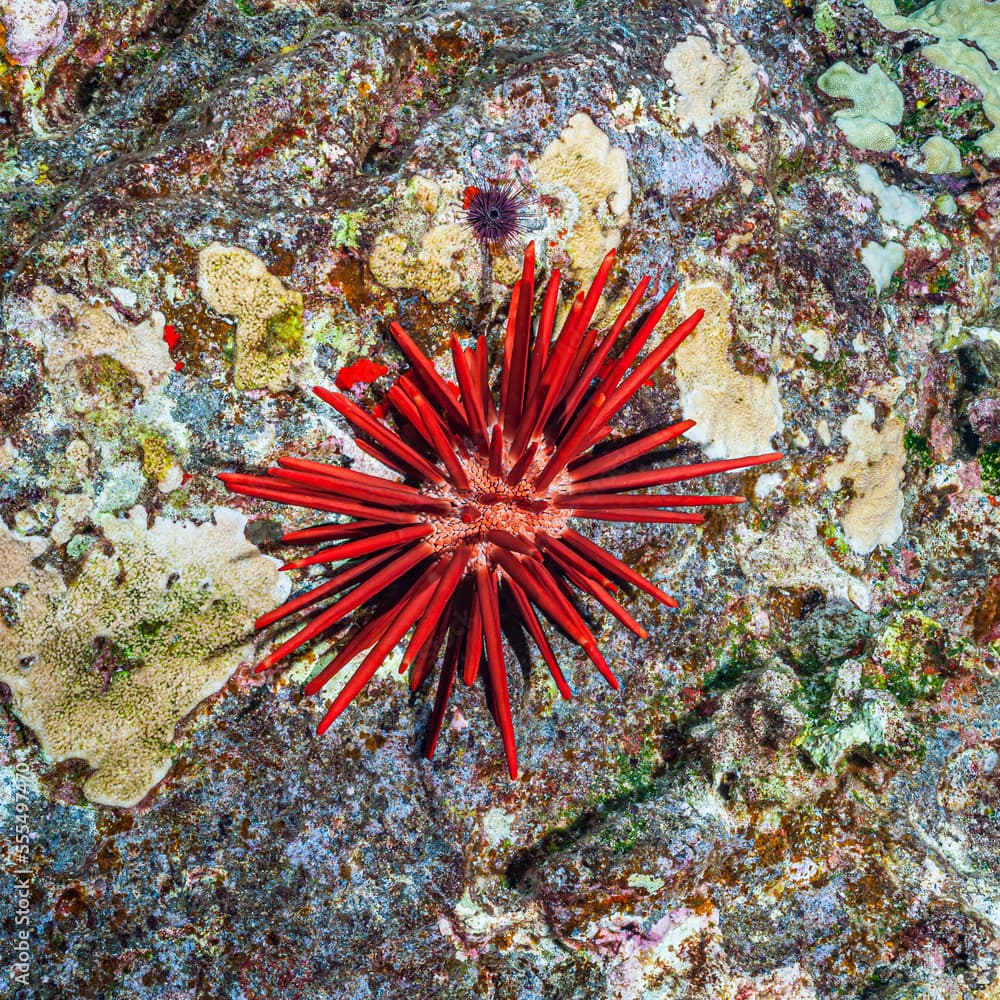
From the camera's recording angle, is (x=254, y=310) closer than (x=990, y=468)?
Yes

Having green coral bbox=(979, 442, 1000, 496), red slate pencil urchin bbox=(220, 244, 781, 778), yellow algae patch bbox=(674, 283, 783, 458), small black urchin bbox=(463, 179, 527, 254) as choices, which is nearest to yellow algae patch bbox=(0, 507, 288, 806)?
red slate pencil urchin bbox=(220, 244, 781, 778)

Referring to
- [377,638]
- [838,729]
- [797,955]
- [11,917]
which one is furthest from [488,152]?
[797,955]

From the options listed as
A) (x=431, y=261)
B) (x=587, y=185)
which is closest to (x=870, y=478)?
(x=587, y=185)

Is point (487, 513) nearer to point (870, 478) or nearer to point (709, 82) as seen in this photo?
point (870, 478)

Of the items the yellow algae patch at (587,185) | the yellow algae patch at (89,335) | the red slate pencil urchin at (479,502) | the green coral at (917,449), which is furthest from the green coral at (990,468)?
the yellow algae patch at (89,335)

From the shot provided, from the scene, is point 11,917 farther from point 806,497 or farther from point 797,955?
point 806,497

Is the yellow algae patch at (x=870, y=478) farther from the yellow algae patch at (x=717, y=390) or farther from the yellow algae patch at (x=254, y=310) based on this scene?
the yellow algae patch at (x=254, y=310)

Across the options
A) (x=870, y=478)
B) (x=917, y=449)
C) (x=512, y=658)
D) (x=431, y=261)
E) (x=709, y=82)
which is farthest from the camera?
(x=917, y=449)
